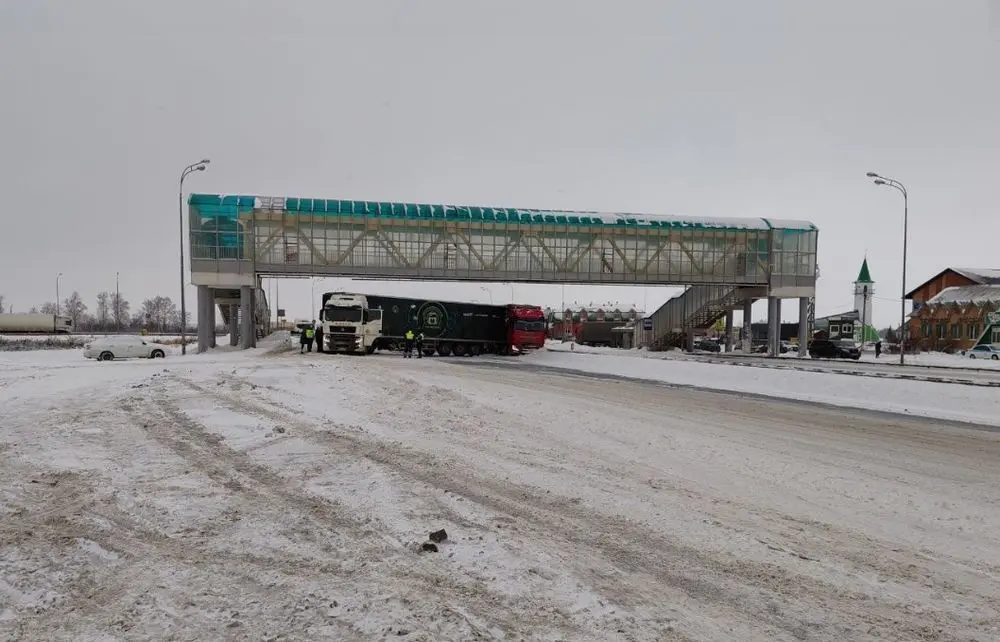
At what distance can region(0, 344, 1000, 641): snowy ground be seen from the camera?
3.51 metres

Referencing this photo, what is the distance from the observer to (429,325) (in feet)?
132

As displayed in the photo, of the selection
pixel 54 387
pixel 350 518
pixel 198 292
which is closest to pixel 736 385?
pixel 350 518

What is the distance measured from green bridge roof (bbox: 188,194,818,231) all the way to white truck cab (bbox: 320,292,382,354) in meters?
12.8

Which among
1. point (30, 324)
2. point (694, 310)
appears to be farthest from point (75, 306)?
point (694, 310)

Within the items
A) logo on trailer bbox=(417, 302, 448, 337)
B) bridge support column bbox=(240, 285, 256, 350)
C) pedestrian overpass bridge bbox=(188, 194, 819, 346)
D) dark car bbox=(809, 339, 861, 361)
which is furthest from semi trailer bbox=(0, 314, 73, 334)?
dark car bbox=(809, 339, 861, 361)

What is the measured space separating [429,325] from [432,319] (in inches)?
18.8

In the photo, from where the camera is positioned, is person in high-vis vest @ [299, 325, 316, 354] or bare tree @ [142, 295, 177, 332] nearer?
person in high-vis vest @ [299, 325, 316, 354]

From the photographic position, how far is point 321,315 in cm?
3475

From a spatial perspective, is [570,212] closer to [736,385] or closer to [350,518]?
[736,385]

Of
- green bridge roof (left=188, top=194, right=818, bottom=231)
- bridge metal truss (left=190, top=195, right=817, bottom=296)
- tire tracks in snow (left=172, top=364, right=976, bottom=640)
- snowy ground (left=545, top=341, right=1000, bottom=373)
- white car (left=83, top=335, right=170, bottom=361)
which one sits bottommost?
snowy ground (left=545, top=341, right=1000, bottom=373)

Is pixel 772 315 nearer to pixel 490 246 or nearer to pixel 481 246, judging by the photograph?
pixel 490 246

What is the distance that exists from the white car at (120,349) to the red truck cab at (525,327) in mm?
23712

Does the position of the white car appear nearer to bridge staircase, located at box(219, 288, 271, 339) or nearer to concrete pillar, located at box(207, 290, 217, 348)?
concrete pillar, located at box(207, 290, 217, 348)

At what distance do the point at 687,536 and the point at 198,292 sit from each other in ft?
157
